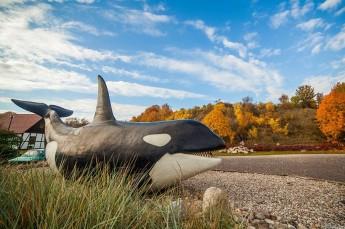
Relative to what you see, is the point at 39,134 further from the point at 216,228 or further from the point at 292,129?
the point at 216,228

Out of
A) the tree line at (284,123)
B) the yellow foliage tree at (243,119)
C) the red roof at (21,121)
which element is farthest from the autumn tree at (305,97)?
the red roof at (21,121)

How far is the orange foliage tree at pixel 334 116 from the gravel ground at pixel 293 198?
24.5 metres

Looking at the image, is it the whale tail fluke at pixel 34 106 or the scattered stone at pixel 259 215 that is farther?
the whale tail fluke at pixel 34 106

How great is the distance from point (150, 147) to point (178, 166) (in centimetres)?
65

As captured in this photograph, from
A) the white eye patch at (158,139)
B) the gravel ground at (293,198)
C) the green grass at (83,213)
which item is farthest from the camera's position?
the white eye patch at (158,139)

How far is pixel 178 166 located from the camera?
15.7ft

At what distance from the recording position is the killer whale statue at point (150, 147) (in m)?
4.80

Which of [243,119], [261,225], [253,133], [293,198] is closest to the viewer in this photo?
[261,225]

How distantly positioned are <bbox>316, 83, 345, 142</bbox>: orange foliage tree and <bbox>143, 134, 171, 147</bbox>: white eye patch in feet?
97.2

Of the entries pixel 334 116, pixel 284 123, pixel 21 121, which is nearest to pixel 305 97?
pixel 284 123

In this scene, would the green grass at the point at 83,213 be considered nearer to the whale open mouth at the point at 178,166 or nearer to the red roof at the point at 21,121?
the whale open mouth at the point at 178,166

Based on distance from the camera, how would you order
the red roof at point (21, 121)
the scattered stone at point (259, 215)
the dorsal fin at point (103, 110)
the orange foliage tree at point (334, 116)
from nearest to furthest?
the scattered stone at point (259, 215), the dorsal fin at point (103, 110), the orange foliage tree at point (334, 116), the red roof at point (21, 121)

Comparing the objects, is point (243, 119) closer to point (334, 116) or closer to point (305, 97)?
point (334, 116)

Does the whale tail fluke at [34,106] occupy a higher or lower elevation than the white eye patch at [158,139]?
higher
